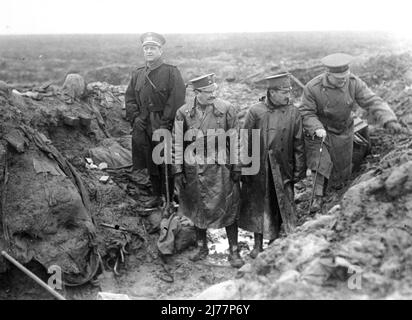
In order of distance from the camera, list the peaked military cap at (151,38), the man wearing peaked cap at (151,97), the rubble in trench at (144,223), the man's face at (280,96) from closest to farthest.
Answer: the rubble in trench at (144,223)
the man's face at (280,96)
the peaked military cap at (151,38)
the man wearing peaked cap at (151,97)

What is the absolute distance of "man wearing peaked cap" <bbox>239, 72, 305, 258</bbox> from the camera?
5367 millimetres

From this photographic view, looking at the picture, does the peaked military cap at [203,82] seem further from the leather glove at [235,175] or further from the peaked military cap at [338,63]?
the peaked military cap at [338,63]

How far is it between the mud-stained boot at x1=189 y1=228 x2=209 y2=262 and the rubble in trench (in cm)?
13

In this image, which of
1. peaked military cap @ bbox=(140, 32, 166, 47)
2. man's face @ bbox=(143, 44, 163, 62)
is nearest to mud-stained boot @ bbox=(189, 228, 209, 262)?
man's face @ bbox=(143, 44, 163, 62)

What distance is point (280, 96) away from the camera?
5.30 m

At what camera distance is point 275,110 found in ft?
17.7

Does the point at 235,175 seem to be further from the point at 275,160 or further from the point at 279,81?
the point at 279,81

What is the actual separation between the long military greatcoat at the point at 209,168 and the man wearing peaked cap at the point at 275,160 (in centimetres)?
24

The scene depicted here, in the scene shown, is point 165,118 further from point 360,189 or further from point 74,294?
point 360,189

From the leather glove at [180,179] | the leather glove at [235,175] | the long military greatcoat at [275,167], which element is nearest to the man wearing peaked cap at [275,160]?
the long military greatcoat at [275,167]

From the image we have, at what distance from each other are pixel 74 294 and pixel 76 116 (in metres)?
3.49

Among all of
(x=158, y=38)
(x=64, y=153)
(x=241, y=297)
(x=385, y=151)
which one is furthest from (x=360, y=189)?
(x=64, y=153)

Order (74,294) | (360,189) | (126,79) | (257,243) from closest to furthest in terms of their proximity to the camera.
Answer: (360,189), (74,294), (257,243), (126,79)

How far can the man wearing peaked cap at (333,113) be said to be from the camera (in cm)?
554
